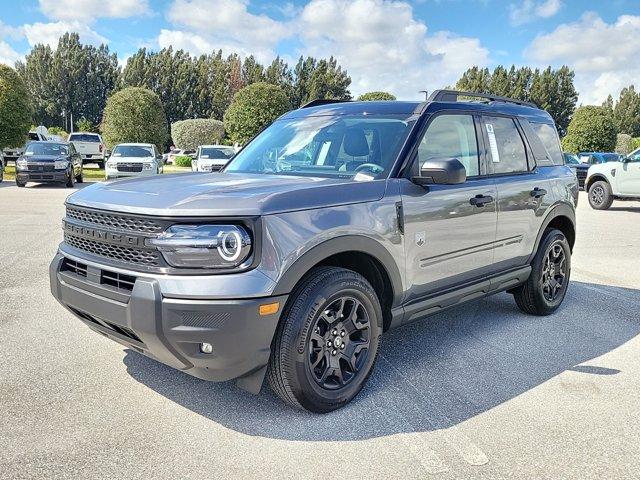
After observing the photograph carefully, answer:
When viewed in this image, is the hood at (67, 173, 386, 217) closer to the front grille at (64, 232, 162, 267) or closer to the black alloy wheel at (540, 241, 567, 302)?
the front grille at (64, 232, 162, 267)

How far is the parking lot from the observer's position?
106 inches

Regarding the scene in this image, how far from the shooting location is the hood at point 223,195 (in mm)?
2760

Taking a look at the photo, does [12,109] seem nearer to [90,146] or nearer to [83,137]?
[83,137]

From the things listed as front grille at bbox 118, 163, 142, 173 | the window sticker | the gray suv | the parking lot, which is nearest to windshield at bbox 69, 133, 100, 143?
front grille at bbox 118, 163, 142, 173

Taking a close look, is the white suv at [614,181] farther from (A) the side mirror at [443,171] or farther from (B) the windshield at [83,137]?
(B) the windshield at [83,137]

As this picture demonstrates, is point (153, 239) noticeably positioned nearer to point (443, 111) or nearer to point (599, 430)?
point (443, 111)

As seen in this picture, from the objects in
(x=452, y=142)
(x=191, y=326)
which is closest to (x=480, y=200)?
(x=452, y=142)

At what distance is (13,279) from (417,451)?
5.09 m

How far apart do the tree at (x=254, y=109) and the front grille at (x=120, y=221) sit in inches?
1439

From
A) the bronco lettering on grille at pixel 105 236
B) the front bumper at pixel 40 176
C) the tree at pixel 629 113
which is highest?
the tree at pixel 629 113

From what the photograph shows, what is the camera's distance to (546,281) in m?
5.17

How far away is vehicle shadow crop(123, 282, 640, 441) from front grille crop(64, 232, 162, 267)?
3.13 feet

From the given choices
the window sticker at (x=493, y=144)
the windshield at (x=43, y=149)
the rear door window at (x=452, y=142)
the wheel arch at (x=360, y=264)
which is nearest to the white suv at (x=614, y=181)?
the window sticker at (x=493, y=144)

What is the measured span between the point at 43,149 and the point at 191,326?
18.8 meters
